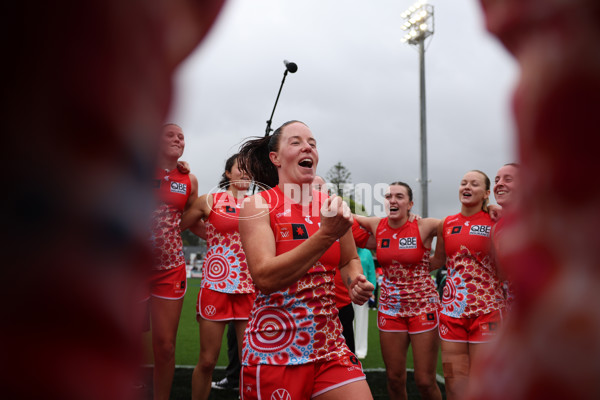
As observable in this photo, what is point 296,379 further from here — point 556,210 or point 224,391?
point 224,391

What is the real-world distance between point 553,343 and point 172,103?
29 cm

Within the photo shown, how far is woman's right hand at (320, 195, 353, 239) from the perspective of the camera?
6.54 feet

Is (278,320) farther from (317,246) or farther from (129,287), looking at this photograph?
(129,287)

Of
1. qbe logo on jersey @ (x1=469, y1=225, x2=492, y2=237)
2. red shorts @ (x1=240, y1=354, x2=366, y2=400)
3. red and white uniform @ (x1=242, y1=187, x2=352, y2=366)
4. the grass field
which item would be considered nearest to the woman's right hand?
red and white uniform @ (x1=242, y1=187, x2=352, y2=366)

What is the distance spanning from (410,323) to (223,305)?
1955 millimetres

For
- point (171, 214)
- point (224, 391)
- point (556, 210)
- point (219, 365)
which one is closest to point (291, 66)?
point (171, 214)

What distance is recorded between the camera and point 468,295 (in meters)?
4.66

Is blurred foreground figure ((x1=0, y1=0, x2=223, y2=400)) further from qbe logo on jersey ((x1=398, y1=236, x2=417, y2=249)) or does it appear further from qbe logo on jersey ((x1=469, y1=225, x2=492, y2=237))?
qbe logo on jersey ((x1=398, y1=236, x2=417, y2=249))

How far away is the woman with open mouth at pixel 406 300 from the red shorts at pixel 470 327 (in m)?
0.20

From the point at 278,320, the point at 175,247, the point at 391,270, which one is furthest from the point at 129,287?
the point at 391,270

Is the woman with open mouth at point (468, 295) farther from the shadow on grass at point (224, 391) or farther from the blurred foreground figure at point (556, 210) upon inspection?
the blurred foreground figure at point (556, 210)

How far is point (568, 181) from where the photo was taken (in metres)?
0.31

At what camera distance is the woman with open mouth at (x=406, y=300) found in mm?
4797

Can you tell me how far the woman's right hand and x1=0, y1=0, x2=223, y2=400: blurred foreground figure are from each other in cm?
171
